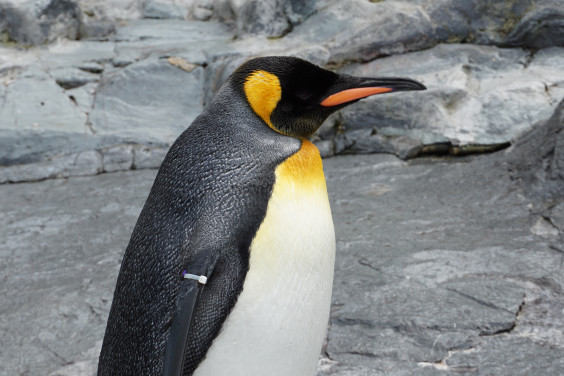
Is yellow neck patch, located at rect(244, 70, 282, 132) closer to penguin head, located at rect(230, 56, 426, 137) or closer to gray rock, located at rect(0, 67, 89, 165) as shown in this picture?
penguin head, located at rect(230, 56, 426, 137)

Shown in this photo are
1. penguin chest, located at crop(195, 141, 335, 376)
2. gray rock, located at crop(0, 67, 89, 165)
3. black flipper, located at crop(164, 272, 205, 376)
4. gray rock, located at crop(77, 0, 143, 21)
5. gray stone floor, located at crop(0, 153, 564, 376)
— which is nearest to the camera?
black flipper, located at crop(164, 272, 205, 376)

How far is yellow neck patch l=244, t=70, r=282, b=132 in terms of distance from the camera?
4.33 feet

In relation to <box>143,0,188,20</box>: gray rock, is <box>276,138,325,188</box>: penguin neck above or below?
above

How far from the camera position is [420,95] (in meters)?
4.18

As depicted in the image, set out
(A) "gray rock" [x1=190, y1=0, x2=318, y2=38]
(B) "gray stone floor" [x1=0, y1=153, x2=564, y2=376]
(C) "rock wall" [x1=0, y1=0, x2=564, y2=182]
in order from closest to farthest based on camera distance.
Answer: (B) "gray stone floor" [x1=0, y1=153, x2=564, y2=376]
(C) "rock wall" [x1=0, y1=0, x2=564, y2=182]
(A) "gray rock" [x1=190, y1=0, x2=318, y2=38]

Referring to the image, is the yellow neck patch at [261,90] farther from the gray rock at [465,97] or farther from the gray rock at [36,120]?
the gray rock at [36,120]

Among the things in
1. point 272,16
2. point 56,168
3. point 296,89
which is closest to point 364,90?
point 296,89

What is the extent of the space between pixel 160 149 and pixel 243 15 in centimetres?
155

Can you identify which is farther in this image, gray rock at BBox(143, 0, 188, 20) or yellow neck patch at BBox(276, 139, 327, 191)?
gray rock at BBox(143, 0, 188, 20)

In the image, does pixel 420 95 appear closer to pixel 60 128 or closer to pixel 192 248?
pixel 60 128

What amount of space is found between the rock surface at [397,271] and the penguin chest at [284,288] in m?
0.53

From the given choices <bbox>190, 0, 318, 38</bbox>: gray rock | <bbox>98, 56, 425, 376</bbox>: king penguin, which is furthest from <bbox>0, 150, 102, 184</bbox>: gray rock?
<bbox>98, 56, 425, 376</bbox>: king penguin

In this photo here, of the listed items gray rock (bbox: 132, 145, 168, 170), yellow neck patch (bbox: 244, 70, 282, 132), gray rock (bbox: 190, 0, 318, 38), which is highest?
yellow neck patch (bbox: 244, 70, 282, 132)

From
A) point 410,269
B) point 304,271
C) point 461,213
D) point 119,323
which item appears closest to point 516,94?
point 461,213
